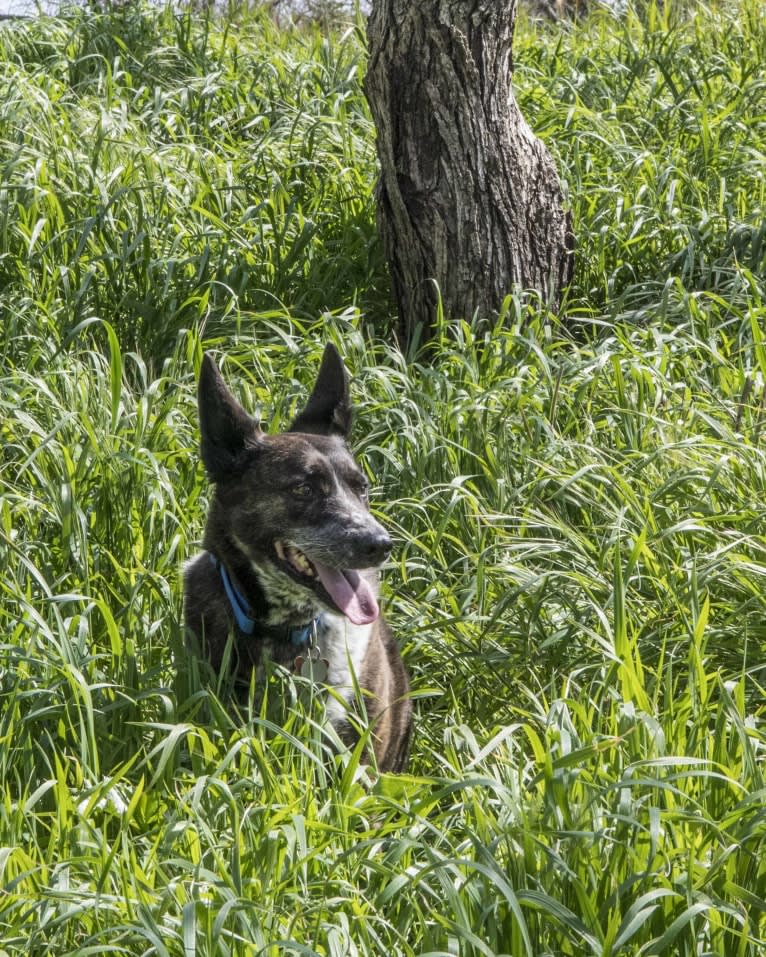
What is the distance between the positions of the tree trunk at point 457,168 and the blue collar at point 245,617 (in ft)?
6.88

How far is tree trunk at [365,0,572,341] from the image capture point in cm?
532

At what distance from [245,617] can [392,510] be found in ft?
3.42

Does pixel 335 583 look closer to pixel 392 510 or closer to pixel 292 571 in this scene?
pixel 292 571

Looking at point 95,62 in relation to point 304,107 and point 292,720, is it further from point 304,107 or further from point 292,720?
point 292,720

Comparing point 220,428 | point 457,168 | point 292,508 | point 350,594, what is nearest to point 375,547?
point 350,594

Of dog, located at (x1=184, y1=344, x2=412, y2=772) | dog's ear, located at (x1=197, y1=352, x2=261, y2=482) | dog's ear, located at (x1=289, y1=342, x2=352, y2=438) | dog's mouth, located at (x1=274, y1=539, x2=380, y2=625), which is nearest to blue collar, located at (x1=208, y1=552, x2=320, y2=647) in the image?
dog, located at (x1=184, y1=344, x2=412, y2=772)

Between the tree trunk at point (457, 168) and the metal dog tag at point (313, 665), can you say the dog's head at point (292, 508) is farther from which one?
the tree trunk at point (457, 168)

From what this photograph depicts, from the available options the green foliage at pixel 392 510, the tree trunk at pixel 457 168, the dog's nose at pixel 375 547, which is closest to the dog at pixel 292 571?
the dog's nose at pixel 375 547

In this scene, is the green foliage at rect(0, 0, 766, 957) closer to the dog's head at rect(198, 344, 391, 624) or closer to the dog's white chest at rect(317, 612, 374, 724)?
the dog's white chest at rect(317, 612, 374, 724)

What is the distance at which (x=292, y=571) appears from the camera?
3.51 m

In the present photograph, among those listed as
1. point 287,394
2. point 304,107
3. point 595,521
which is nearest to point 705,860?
point 595,521

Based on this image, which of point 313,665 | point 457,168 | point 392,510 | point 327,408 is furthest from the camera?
point 457,168

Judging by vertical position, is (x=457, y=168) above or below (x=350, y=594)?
above

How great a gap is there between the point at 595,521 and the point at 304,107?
Answer: 320 cm
